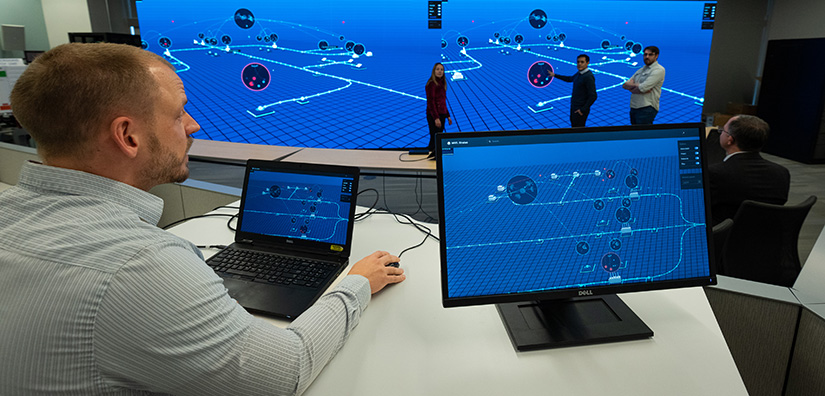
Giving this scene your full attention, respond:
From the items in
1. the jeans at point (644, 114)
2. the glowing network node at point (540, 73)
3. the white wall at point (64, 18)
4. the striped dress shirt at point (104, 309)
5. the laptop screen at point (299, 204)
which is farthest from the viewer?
the white wall at point (64, 18)

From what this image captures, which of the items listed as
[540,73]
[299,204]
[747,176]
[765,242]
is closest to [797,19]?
[540,73]

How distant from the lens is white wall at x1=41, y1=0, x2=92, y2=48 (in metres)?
6.37

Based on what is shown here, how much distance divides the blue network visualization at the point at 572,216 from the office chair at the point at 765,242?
3.83ft

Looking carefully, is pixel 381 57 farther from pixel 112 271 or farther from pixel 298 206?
pixel 112 271

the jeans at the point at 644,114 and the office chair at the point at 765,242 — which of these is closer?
the office chair at the point at 765,242

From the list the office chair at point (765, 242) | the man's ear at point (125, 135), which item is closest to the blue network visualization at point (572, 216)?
the man's ear at point (125, 135)

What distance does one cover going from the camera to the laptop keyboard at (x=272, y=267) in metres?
1.13

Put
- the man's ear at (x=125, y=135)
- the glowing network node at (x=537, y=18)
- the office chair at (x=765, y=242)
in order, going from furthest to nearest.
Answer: the glowing network node at (x=537, y=18)
the office chair at (x=765, y=242)
the man's ear at (x=125, y=135)

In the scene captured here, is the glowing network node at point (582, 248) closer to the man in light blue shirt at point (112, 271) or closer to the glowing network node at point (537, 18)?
the man in light blue shirt at point (112, 271)

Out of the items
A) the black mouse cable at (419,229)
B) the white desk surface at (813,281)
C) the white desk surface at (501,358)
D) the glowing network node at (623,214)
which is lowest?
the white desk surface at (813,281)

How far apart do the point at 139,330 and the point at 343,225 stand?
0.68m

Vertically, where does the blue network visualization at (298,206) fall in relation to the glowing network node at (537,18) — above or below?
below

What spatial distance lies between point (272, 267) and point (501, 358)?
64cm

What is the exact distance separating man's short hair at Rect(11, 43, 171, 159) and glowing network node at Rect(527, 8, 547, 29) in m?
5.87
